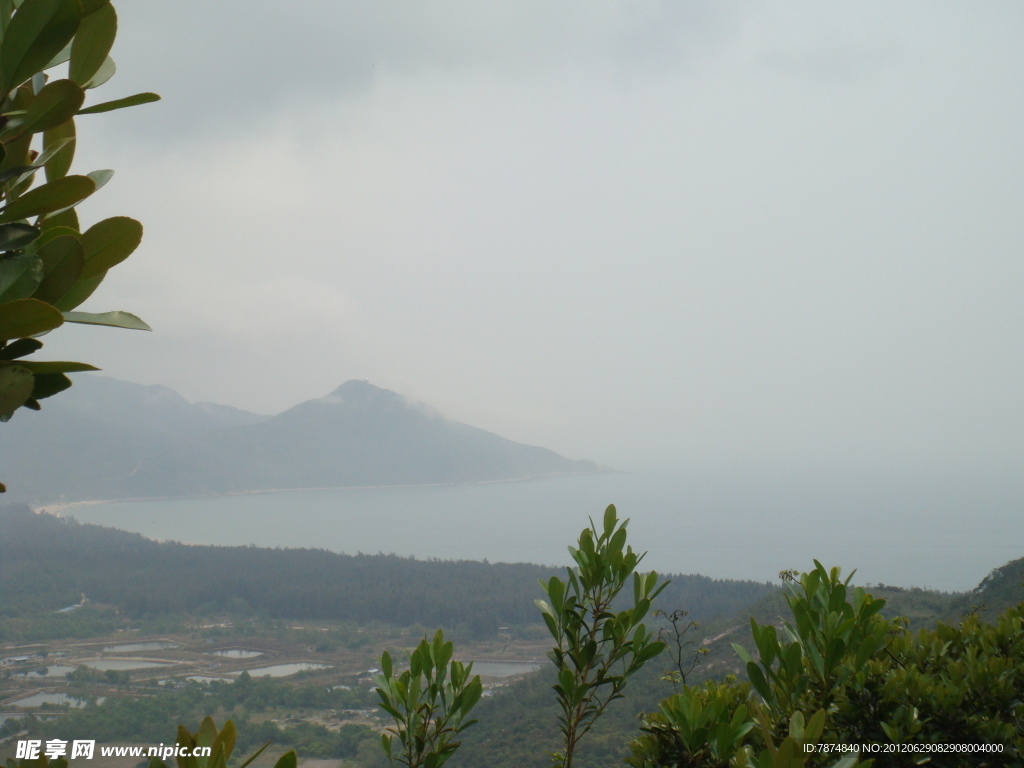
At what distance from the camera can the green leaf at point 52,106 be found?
0.57 meters

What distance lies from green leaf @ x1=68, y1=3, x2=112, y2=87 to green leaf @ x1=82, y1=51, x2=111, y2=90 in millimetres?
17

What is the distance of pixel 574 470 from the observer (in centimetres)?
13375

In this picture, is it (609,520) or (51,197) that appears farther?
(609,520)

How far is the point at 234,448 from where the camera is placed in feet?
412

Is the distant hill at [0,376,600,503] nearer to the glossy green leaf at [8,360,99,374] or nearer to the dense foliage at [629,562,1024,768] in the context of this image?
the dense foliage at [629,562,1024,768]

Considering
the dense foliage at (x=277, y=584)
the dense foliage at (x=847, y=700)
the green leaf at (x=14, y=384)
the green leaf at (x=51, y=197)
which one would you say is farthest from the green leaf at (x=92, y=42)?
the dense foliage at (x=277, y=584)

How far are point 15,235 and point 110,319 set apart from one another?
138 mm

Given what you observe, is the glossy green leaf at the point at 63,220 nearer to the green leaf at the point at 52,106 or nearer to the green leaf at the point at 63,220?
the green leaf at the point at 63,220

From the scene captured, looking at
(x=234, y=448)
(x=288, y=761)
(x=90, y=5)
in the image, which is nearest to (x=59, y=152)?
(x=90, y=5)

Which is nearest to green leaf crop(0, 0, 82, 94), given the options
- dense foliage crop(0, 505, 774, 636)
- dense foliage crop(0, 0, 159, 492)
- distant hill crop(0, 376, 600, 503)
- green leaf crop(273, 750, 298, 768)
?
dense foliage crop(0, 0, 159, 492)

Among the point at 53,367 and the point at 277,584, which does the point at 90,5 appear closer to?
the point at 53,367

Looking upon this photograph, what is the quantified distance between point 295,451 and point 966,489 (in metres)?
120

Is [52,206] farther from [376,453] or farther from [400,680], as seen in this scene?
[376,453]

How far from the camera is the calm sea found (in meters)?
41.7
